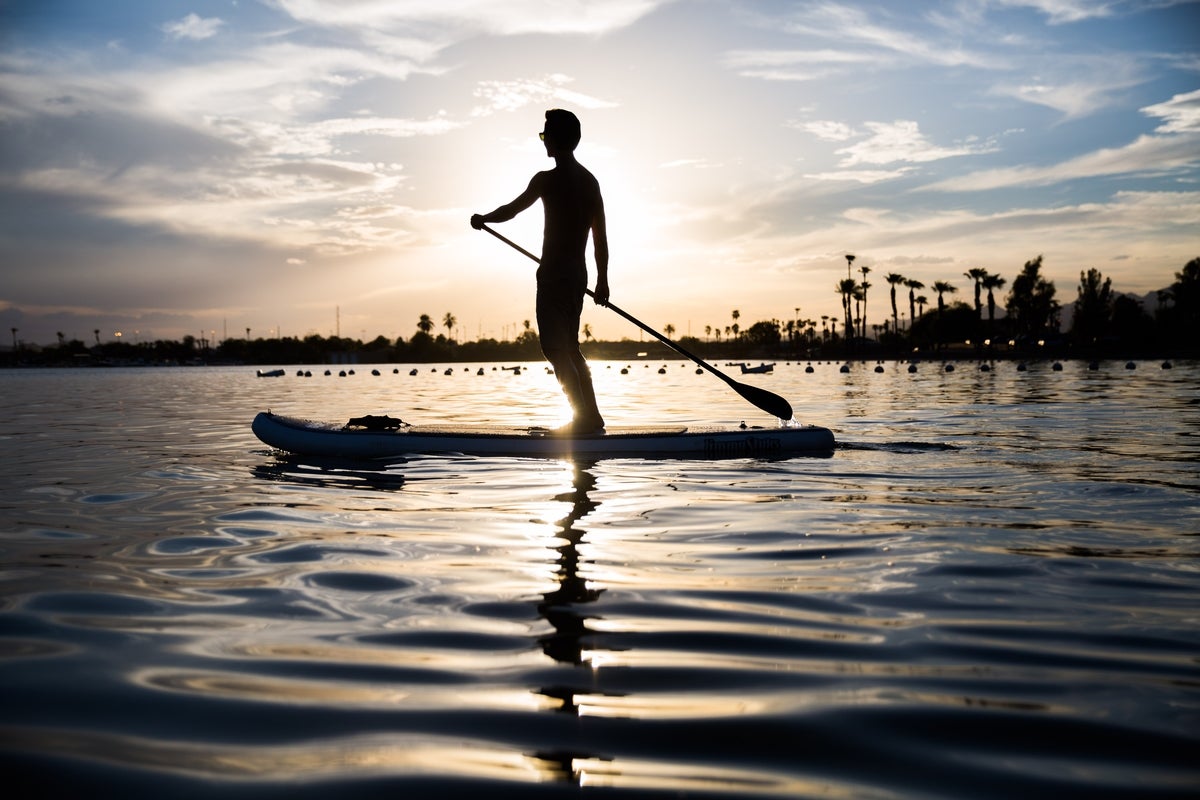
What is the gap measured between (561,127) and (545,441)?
3.71m

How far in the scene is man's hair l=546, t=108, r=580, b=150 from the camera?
30.3 ft

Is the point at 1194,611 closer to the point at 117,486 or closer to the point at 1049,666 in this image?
the point at 1049,666

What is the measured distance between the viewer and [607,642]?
297cm

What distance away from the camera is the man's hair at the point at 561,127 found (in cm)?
924

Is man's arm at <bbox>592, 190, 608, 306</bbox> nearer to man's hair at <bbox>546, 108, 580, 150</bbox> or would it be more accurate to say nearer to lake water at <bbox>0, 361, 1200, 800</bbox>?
man's hair at <bbox>546, 108, 580, 150</bbox>

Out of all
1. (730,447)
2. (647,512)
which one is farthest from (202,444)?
(647,512)

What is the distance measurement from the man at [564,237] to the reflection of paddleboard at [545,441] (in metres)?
0.38

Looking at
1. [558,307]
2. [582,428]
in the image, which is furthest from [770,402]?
[558,307]

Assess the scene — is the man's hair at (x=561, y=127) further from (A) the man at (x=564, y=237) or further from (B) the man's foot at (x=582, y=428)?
(B) the man's foot at (x=582, y=428)

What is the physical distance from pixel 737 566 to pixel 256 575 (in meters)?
2.53

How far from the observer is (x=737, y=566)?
4223 millimetres

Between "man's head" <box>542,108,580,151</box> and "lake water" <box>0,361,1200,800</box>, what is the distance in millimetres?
4537

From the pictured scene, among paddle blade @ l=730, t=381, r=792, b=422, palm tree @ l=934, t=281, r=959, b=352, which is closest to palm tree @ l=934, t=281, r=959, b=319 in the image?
palm tree @ l=934, t=281, r=959, b=352

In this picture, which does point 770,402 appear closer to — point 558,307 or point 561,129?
point 558,307
